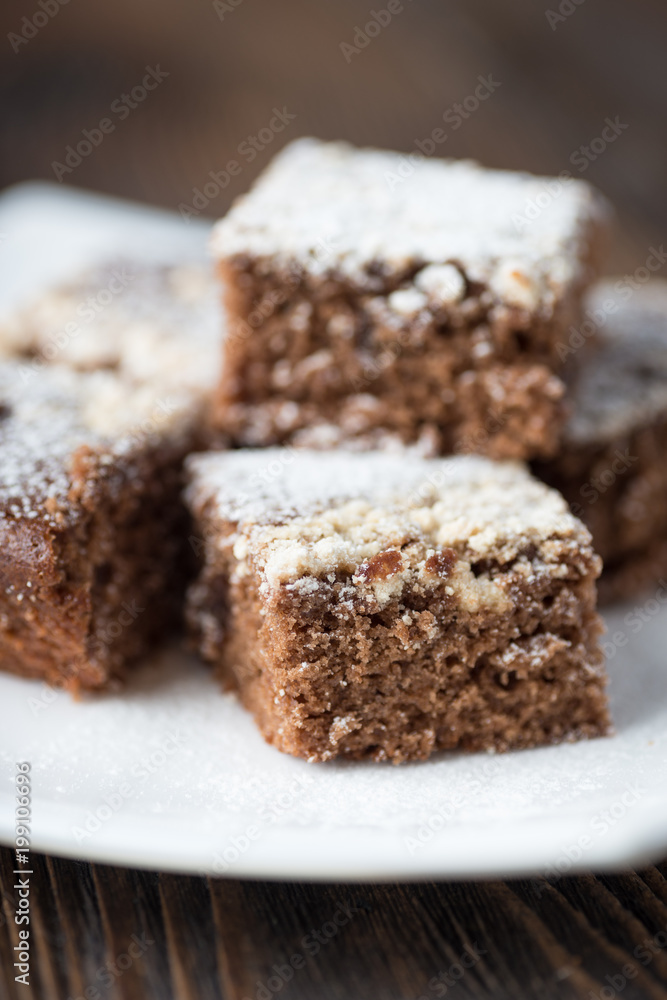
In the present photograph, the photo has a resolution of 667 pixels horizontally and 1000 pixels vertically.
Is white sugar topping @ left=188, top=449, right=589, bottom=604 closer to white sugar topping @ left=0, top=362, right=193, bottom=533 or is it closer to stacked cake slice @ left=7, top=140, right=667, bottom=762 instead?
stacked cake slice @ left=7, top=140, right=667, bottom=762

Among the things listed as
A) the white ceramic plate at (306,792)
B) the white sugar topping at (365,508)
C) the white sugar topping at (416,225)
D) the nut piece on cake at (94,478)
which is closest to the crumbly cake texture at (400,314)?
the white sugar topping at (416,225)

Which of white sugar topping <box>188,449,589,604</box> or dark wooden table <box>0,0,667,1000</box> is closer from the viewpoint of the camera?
dark wooden table <box>0,0,667,1000</box>

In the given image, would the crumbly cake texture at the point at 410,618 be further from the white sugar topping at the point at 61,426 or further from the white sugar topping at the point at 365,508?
the white sugar topping at the point at 61,426

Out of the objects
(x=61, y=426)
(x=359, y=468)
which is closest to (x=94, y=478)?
(x=61, y=426)

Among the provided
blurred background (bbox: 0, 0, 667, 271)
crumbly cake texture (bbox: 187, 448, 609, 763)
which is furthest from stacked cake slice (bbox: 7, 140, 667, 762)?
blurred background (bbox: 0, 0, 667, 271)

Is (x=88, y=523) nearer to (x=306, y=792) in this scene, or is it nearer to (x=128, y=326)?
(x=306, y=792)
